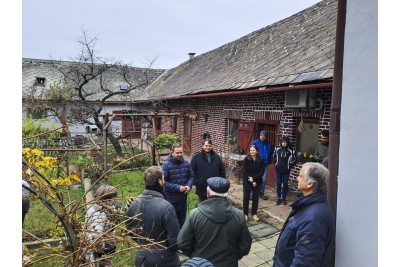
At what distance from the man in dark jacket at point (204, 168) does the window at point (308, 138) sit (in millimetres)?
3193

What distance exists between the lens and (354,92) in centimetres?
205

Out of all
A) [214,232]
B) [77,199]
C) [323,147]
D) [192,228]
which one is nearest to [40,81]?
[77,199]

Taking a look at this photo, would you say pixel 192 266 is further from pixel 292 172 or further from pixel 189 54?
pixel 189 54

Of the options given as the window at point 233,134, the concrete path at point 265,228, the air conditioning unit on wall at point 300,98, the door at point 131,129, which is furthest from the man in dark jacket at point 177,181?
the door at point 131,129

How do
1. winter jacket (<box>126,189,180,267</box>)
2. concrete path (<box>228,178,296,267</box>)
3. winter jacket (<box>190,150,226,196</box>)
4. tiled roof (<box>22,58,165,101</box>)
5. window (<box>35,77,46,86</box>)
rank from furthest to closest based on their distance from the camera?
window (<box>35,77,46,86</box>), tiled roof (<box>22,58,165,101</box>), winter jacket (<box>190,150,226,196</box>), concrete path (<box>228,178,296,267</box>), winter jacket (<box>126,189,180,267</box>)

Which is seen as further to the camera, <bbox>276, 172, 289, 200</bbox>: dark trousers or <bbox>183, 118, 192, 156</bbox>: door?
<bbox>183, 118, 192, 156</bbox>: door

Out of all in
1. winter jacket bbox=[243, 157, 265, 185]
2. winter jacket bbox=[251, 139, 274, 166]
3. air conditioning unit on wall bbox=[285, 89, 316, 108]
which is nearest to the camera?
winter jacket bbox=[243, 157, 265, 185]

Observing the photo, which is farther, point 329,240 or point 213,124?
point 213,124

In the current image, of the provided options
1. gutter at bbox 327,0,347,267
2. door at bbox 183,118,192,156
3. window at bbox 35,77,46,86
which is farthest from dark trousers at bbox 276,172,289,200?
window at bbox 35,77,46,86

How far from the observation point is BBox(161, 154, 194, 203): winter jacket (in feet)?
13.8

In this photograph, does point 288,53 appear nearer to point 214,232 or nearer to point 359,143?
point 359,143

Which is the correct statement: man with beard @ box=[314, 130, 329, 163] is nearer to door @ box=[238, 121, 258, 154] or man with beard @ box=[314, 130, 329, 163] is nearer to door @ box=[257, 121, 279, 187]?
door @ box=[257, 121, 279, 187]
